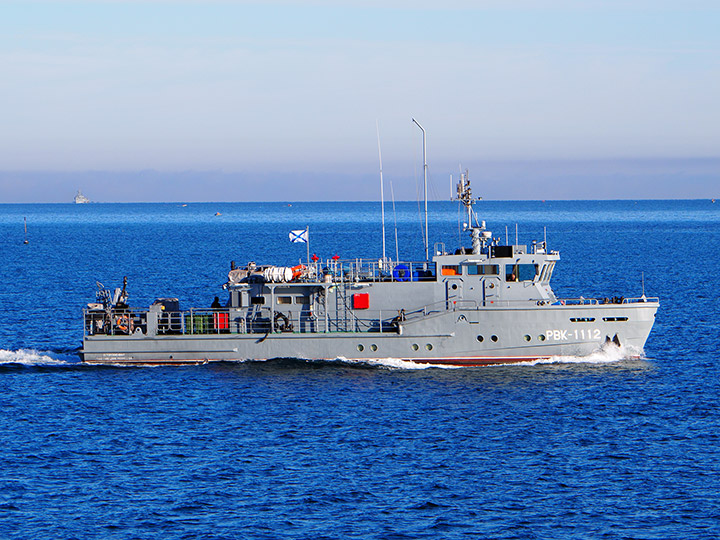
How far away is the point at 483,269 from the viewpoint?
1753 inches

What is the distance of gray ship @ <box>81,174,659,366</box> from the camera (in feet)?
142

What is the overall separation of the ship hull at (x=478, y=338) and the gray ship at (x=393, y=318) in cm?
4

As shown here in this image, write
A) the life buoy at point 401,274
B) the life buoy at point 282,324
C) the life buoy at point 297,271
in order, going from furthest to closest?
1. the life buoy at point 297,271
2. the life buoy at point 401,274
3. the life buoy at point 282,324

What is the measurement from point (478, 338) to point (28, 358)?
22037 mm

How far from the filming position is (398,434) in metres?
34.8

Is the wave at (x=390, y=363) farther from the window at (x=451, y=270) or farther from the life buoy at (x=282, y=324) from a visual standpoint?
the window at (x=451, y=270)

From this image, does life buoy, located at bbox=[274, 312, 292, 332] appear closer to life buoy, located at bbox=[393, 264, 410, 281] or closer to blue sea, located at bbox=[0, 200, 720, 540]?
blue sea, located at bbox=[0, 200, 720, 540]

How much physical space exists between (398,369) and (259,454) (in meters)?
12.0

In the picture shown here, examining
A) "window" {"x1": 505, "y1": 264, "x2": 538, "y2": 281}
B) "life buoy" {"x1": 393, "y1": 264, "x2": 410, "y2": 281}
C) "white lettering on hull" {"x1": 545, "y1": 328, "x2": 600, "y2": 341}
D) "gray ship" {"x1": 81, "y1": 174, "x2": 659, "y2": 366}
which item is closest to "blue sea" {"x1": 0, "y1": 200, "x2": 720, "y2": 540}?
"gray ship" {"x1": 81, "y1": 174, "x2": 659, "y2": 366}

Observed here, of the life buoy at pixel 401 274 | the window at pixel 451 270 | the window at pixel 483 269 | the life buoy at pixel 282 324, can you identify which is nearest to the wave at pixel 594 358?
the window at pixel 483 269

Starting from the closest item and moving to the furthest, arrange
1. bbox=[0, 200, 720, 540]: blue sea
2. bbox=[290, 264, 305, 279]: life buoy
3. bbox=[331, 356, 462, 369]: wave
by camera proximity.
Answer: bbox=[0, 200, 720, 540]: blue sea → bbox=[331, 356, 462, 369]: wave → bbox=[290, 264, 305, 279]: life buoy

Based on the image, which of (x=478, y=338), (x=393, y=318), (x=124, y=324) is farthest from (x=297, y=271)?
(x=478, y=338)

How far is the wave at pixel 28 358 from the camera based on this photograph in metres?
47.3

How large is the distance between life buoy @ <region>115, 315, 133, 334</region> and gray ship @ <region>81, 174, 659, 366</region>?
5 centimetres
